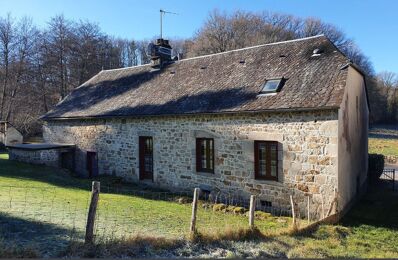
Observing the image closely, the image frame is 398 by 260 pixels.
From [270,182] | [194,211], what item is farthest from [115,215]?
[270,182]

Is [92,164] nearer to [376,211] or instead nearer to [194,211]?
[194,211]

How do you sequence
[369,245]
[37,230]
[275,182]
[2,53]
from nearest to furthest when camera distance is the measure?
[37,230] → [369,245] → [275,182] → [2,53]

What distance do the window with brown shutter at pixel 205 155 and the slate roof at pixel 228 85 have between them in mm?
1269

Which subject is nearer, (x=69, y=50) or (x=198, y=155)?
(x=198, y=155)

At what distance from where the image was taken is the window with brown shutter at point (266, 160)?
37.6 feet

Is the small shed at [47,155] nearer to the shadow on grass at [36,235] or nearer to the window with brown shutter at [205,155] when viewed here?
the window with brown shutter at [205,155]

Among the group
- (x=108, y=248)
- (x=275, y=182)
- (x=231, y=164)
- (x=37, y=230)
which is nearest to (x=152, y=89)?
(x=231, y=164)

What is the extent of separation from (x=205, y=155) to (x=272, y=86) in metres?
3.70

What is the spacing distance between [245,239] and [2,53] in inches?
1255

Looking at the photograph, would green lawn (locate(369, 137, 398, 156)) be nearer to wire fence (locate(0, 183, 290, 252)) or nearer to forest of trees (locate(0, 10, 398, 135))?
forest of trees (locate(0, 10, 398, 135))

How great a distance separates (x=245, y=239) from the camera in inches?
271

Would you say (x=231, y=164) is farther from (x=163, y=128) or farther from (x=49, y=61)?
(x=49, y=61)

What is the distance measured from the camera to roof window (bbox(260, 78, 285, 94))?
39.2 feet

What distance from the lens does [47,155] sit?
57.8ft
